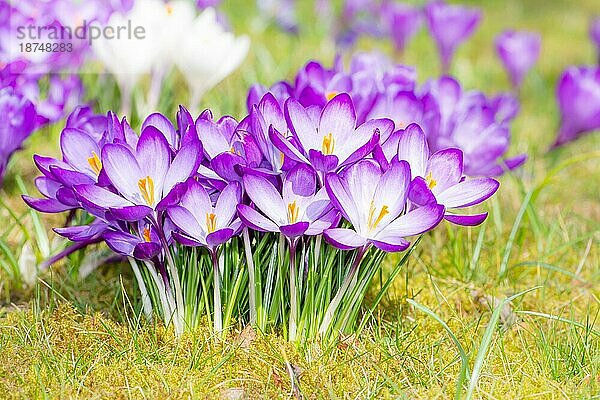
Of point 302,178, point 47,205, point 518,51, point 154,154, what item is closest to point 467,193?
point 302,178

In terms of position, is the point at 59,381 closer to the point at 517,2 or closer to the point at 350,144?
the point at 350,144

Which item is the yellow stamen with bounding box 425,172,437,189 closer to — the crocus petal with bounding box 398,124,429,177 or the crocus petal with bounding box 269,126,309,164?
the crocus petal with bounding box 398,124,429,177

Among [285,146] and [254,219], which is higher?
[285,146]

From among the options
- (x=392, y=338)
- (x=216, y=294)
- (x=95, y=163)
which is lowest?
(x=392, y=338)

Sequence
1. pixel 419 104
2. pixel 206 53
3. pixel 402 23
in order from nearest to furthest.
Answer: pixel 419 104 < pixel 206 53 < pixel 402 23

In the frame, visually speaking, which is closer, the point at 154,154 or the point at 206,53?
Result: the point at 154,154

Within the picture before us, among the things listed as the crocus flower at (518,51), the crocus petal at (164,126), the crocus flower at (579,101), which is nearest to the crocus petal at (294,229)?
the crocus petal at (164,126)

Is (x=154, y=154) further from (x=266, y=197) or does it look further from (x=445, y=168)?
(x=445, y=168)
